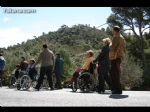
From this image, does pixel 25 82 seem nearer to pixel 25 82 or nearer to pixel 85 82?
pixel 25 82

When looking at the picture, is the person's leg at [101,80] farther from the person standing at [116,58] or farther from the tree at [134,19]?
the tree at [134,19]

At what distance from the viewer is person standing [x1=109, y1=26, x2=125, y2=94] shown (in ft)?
43.4

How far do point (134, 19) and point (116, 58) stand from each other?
1530 inches

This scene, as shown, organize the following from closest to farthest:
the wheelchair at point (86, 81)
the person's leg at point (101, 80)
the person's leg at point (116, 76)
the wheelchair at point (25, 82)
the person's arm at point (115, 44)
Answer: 1. the person's leg at point (116, 76)
2. the person's arm at point (115, 44)
3. the person's leg at point (101, 80)
4. the wheelchair at point (86, 81)
5. the wheelchair at point (25, 82)

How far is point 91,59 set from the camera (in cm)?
1566

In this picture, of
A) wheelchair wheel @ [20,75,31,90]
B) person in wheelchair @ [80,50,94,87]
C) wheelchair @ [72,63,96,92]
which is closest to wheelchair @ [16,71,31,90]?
wheelchair wheel @ [20,75,31,90]

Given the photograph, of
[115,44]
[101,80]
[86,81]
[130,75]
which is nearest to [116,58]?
[115,44]

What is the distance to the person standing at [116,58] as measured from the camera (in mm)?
13242

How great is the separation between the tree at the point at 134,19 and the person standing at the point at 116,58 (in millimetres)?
34937

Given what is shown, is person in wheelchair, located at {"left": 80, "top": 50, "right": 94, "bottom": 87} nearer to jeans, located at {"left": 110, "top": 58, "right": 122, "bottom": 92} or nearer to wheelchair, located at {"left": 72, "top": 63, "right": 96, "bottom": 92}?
wheelchair, located at {"left": 72, "top": 63, "right": 96, "bottom": 92}

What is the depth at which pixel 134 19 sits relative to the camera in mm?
51625

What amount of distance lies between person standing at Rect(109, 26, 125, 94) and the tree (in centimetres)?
3494

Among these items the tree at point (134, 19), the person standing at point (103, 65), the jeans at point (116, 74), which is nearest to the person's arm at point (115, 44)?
the jeans at point (116, 74)
